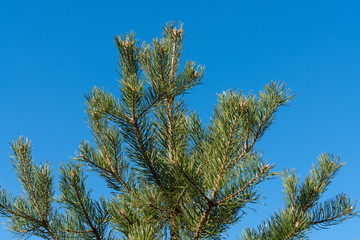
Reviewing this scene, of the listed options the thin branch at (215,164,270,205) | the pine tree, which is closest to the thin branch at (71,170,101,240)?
the pine tree

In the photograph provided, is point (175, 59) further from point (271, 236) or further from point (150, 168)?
point (271, 236)

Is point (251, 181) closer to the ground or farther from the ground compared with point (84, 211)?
closer to the ground

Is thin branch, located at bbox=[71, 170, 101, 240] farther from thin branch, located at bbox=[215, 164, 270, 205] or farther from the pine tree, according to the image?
thin branch, located at bbox=[215, 164, 270, 205]

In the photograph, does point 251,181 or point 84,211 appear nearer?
point 251,181

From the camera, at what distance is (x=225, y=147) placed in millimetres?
2818

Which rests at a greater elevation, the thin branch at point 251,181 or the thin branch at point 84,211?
the thin branch at point 84,211

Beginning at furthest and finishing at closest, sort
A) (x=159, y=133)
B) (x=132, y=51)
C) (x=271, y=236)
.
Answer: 1. (x=159, y=133)
2. (x=132, y=51)
3. (x=271, y=236)

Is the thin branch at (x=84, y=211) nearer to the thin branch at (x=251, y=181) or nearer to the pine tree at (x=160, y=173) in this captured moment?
the pine tree at (x=160, y=173)

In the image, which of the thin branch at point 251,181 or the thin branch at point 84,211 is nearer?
the thin branch at point 251,181

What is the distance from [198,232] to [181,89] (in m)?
1.30

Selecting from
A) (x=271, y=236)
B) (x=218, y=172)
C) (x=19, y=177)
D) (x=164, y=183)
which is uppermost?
(x=19, y=177)

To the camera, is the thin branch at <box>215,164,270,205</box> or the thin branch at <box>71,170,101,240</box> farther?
the thin branch at <box>71,170,101,240</box>

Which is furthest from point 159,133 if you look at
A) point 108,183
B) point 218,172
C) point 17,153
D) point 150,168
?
point 17,153

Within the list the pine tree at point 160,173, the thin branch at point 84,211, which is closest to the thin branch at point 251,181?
the pine tree at point 160,173
